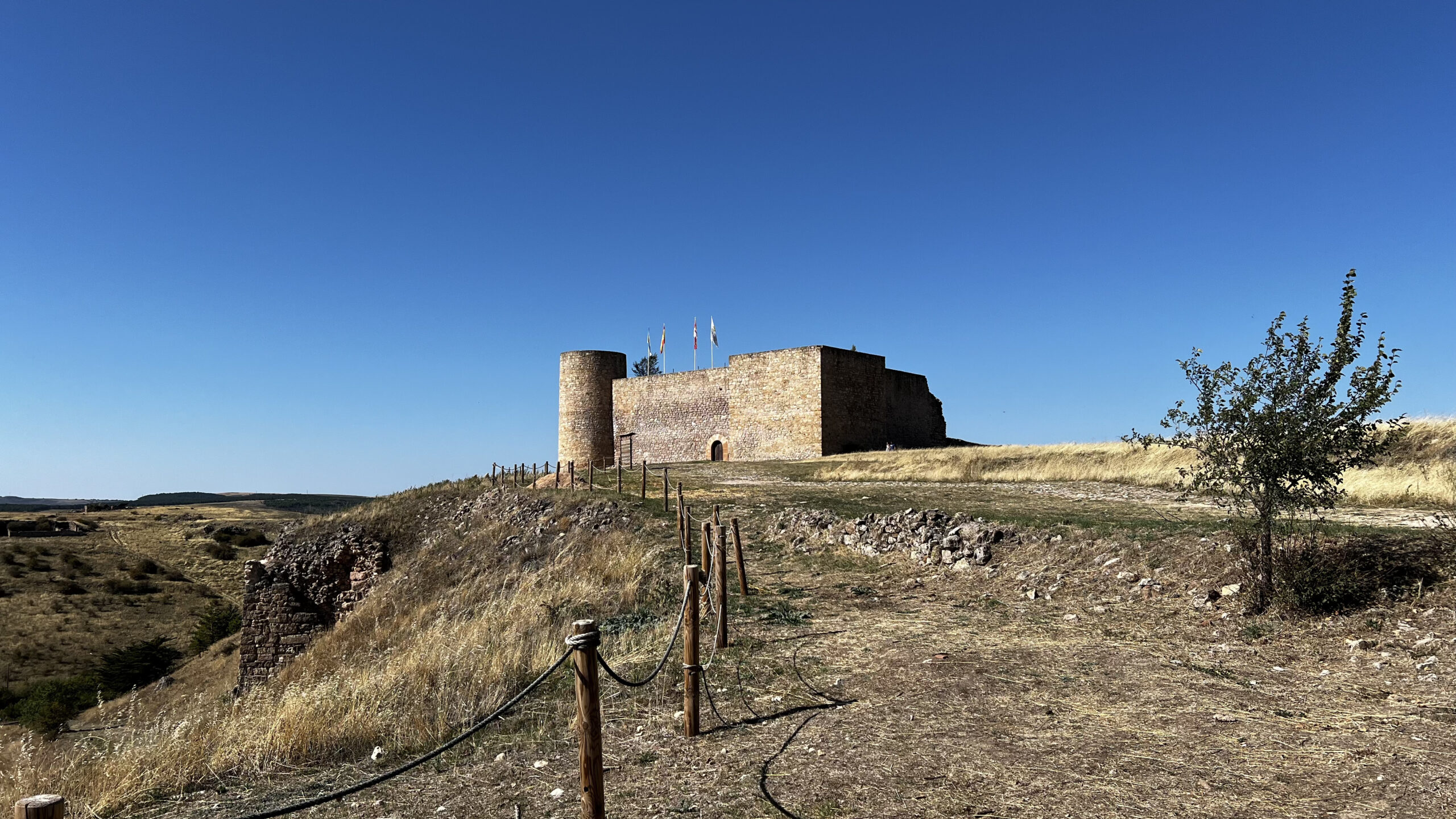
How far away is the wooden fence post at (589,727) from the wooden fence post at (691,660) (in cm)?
152

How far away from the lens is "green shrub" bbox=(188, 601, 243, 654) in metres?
30.0

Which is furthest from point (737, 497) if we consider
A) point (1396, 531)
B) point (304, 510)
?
point (304, 510)

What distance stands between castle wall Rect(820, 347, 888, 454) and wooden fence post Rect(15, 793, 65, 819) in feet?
107

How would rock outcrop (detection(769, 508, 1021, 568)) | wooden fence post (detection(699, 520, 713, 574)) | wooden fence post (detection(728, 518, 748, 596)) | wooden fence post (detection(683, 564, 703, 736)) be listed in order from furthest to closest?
rock outcrop (detection(769, 508, 1021, 568)), wooden fence post (detection(728, 518, 748, 596)), wooden fence post (detection(699, 520, 713, 574)), wooden fence post (detection(683, 564, 703, 736))

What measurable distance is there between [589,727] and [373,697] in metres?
3.46

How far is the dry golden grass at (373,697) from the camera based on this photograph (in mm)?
5727

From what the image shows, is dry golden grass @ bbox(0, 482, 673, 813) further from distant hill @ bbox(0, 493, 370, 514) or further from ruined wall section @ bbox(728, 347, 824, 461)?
distant hill @ bbox(0, 493, 370, 514)

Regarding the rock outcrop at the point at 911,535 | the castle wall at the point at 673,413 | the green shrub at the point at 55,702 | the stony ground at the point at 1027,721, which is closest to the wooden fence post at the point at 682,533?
the rock outcrop at the point at 911,535

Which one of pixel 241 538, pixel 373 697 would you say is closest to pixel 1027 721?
pixel 373 697

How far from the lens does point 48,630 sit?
31.0 metres

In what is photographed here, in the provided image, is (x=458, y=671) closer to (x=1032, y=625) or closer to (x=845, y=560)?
(x=1032, y=625)

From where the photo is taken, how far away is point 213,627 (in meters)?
30.8

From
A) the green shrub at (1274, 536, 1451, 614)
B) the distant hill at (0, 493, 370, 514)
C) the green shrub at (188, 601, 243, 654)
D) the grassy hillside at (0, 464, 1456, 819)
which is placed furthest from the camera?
the distant hill at (0, 493, 370, 514)

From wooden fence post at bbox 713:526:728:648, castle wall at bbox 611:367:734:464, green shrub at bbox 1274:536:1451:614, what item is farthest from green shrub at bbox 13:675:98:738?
castle wall at bbox 611:367:734:464
